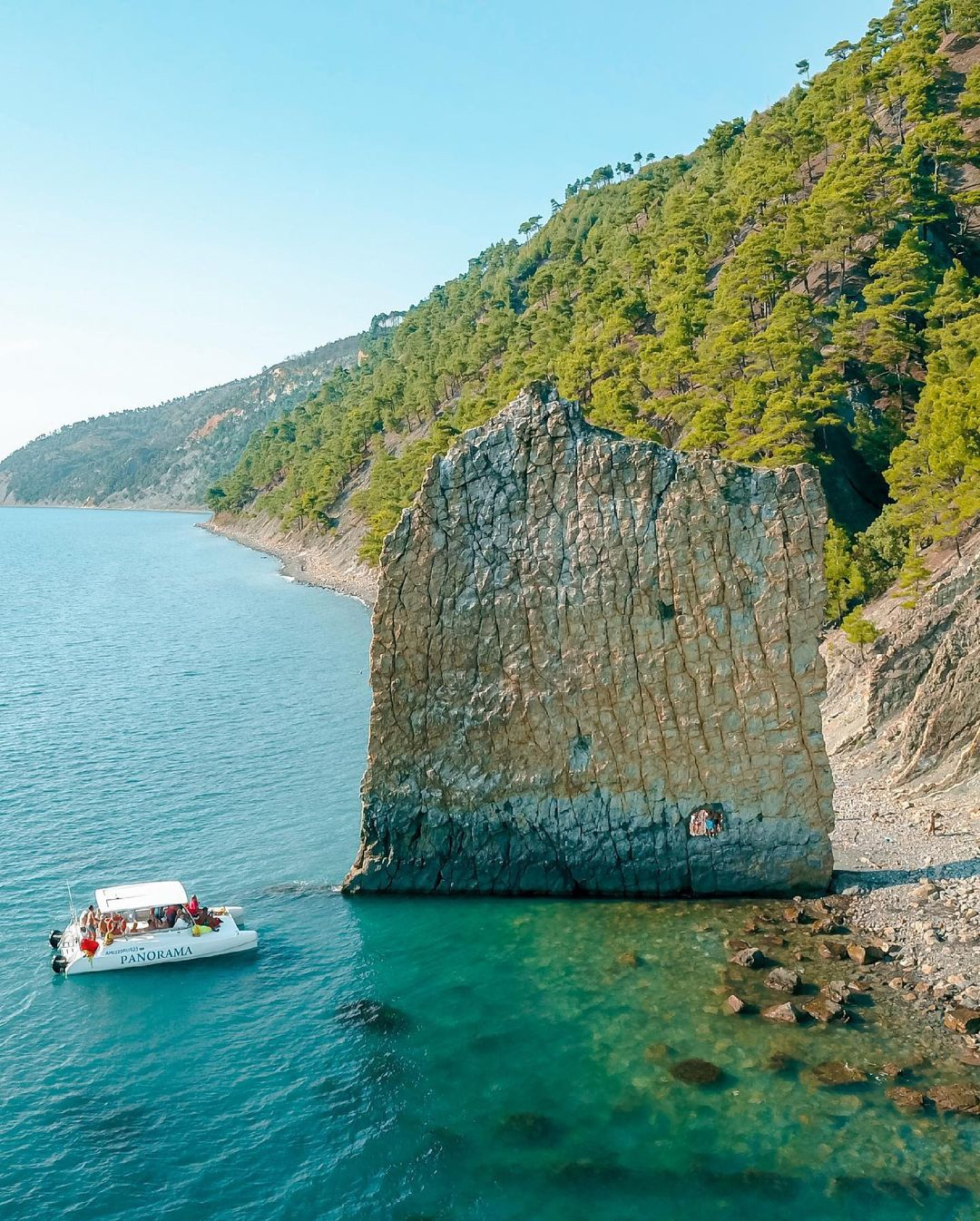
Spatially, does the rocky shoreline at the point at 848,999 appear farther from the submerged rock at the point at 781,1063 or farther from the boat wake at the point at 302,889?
the boat wake at the point at 302,889

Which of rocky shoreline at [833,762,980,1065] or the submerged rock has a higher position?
rocky shoreline at [833,762,980,1065]

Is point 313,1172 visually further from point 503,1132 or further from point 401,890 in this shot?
point 401,890

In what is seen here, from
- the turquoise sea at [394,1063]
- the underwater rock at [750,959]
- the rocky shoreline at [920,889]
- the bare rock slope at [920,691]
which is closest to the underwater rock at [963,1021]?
the rocky shoreline at [920,889]

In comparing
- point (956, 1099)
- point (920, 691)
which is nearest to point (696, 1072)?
point (956, 1099)

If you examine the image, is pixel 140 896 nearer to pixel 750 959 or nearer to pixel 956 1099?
pixel 750 959

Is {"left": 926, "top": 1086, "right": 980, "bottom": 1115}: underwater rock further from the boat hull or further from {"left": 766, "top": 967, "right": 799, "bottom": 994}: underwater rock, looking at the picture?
the boat hull

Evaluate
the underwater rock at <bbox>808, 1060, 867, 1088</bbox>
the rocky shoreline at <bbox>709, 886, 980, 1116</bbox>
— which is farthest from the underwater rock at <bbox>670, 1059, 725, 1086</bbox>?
the underwater rock at <bbox>808, 1060, 867, 1088</bbox>
